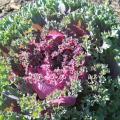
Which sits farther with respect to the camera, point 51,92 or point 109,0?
point 109,0

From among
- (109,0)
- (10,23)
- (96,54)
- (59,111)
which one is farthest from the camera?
(109,0)

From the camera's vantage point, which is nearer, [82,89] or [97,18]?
[82,89]

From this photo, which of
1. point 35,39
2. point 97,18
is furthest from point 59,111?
point 97,18

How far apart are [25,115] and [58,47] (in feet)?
1.71

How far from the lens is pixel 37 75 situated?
2.98 meters

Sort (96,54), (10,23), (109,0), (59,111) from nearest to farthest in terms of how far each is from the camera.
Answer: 1. (59,111)
2. (96,54)
3. (10,23)
4. (109,0)

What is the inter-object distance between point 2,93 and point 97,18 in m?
0.88

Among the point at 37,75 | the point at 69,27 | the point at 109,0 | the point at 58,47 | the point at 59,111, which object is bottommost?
the point at 59,111

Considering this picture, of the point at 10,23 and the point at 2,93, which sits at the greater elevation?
the point at 10,23

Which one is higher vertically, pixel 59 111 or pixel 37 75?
pixel 37 75

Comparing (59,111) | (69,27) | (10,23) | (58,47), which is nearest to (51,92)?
(59,111)

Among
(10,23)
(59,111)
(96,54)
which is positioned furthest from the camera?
(10,23)

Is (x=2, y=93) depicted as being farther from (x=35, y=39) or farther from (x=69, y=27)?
(x=69, y=27)

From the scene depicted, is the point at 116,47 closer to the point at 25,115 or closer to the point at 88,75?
the point at 88,75
